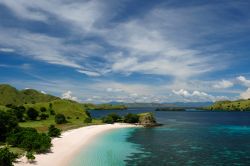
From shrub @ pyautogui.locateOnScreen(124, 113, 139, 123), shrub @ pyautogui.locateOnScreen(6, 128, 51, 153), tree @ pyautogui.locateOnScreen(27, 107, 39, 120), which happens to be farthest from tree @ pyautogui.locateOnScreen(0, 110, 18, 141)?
shrub @ pyautogui.locateOnScreen(124, 113, 139, 123)

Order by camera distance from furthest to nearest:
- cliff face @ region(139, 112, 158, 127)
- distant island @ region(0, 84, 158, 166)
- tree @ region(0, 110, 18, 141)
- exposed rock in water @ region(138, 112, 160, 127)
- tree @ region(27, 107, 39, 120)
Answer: cliff face @ region(139, 112, 158, 127) < exposed rock in water @ region(138, 112, 160, 127) < tree @ region(27, 107, 39, 120) < tree @ region(0, 110, 18, 141) < distant island @ region(0, 84, 158, 166)

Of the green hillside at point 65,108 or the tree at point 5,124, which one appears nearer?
the tree at point 5,124

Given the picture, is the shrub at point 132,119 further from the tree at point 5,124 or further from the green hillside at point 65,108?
the tree at point 5,124

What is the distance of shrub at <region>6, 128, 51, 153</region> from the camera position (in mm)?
56625

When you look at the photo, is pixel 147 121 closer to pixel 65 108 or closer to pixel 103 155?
pixel 65 108

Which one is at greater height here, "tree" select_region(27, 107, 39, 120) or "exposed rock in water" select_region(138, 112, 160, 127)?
"tree" select_region(27, 107, 39, 120)

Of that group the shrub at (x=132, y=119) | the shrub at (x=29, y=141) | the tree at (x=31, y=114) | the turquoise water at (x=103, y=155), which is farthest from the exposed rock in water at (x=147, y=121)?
the shrub at (x=29, y=141)

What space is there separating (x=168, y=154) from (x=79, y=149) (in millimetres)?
22404

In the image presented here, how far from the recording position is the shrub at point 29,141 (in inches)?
2229

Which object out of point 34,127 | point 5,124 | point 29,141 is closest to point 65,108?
point 34,127

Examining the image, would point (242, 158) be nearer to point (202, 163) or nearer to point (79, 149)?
point (202, 163)

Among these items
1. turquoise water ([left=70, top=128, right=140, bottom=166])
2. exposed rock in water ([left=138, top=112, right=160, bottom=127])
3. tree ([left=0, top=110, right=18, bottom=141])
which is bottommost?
turquoise water ([left=70, top=128, right=140, bottom=166])

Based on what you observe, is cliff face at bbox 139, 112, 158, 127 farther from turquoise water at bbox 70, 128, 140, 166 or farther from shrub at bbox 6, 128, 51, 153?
shrub at bbox 6, 128, 51, 153

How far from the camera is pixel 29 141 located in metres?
57.5
